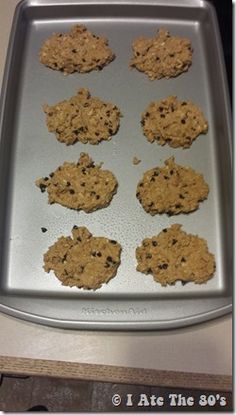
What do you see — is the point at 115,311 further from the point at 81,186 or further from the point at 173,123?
the point at 173,123

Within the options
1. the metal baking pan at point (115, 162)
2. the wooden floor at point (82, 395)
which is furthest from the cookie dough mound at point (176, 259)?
the wooden floor at point (82, 395)

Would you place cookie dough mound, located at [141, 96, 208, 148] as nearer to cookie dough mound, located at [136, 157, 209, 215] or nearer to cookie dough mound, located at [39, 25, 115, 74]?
cookie dough mound, located at [136, 157, 209, 215]

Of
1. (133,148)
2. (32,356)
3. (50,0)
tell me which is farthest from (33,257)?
(50,0)

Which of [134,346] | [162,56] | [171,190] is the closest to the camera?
[134,346]

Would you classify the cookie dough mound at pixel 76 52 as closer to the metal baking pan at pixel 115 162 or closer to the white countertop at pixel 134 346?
the metal baking pan at pixel 115 162

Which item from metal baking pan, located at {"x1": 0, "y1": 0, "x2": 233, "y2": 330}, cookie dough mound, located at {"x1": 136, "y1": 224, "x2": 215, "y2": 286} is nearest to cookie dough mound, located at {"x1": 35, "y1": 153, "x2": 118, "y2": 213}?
metal baking pan, located at {"x1": 0, "y1": 0, "x2": 233, "y2": 330}

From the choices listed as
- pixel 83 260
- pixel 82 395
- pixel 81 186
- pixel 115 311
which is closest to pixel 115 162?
pixel 81 186
